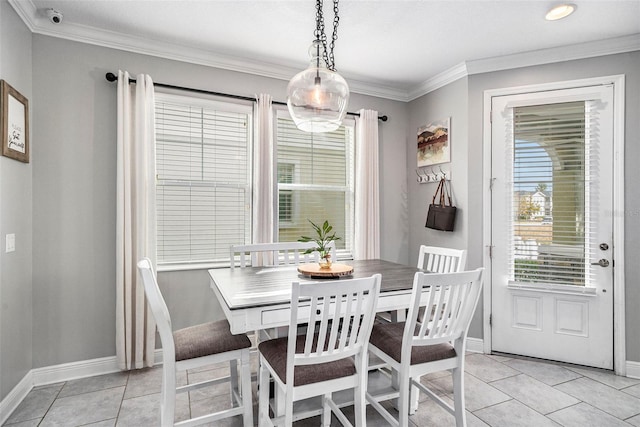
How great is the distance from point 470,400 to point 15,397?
3.00m

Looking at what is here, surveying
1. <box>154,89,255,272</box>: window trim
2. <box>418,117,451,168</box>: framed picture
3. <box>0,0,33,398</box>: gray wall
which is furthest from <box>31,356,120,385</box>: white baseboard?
<box>418,117,451,168</box>: framed picture

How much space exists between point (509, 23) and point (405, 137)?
1.60m

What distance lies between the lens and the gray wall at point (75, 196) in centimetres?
248

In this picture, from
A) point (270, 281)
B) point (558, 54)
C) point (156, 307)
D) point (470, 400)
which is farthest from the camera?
point (558, 54)

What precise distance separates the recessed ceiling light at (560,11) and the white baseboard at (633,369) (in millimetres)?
2656

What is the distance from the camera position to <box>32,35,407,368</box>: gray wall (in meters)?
2.48

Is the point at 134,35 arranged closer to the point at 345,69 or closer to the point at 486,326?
the point at 345,69

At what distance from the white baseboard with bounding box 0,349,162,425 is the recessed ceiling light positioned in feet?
12.9

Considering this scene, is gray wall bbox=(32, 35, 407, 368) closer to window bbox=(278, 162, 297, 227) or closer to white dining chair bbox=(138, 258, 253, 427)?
white dining chair bbox=(138, 258, 253, 427)

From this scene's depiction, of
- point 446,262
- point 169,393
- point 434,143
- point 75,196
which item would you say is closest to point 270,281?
point 169,393

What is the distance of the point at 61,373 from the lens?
2537 mm

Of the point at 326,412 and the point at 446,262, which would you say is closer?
the point at 326,412

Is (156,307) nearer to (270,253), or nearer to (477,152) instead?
(270,253)

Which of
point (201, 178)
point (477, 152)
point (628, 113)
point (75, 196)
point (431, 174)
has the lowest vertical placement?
point (75, 196)
